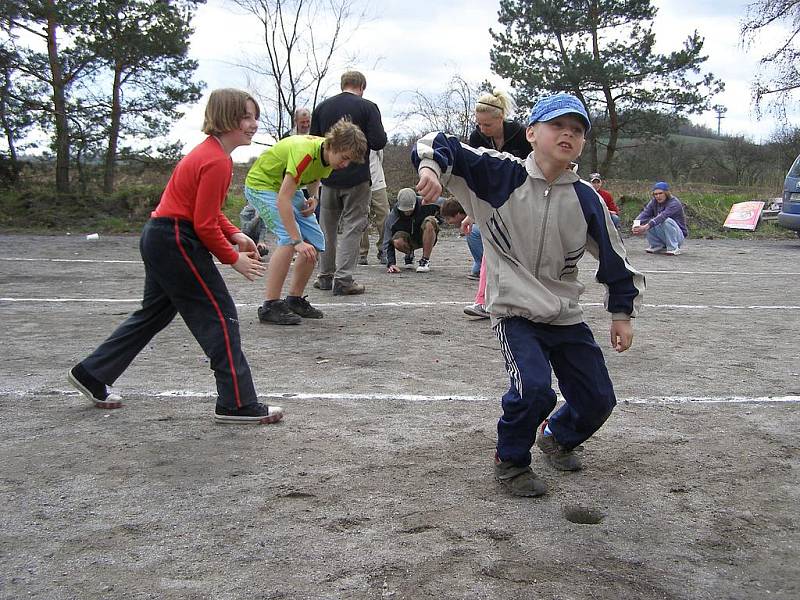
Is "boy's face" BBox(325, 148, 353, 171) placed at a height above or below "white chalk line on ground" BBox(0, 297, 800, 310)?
above

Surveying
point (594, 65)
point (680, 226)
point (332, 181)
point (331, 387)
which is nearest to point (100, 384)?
point (331, 387)

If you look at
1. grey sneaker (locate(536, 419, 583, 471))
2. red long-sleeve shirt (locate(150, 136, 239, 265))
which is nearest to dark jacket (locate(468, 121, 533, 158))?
red long-sleeve shirt (locate(150, 136, 239, 265))

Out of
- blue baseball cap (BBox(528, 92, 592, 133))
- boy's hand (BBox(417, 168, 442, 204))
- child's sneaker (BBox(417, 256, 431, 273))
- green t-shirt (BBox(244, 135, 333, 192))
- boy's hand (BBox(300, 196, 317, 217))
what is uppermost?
blue baseball cap (BBox(528, 92, 592, 133))

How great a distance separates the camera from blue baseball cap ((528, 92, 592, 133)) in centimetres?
343

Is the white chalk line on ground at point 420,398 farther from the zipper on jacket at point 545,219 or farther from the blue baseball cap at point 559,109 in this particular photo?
the blue baseball cap at point 559,109

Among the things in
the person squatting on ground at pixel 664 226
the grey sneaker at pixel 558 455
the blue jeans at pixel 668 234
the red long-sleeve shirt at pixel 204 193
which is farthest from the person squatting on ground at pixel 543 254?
the blue jeans at pixel 668 234

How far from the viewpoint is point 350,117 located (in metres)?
7.96

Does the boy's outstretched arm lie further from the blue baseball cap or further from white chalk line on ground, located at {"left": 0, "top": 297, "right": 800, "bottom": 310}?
white chalk line on ground, located at {"left": 0, "top": 297, "right": 800, "bottom": 310}

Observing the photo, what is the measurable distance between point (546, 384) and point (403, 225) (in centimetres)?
802

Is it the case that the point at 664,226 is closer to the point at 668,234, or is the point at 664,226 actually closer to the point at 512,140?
the point at 668,234

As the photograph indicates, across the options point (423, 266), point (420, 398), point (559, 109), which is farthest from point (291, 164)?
point (423, 266)

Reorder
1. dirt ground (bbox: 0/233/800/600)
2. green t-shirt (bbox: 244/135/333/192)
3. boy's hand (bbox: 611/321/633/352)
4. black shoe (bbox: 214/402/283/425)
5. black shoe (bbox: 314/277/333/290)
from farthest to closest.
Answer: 1. black shoe (bbox: 314/277/333/290)
2. green t-shirt (bbox: 244/135/333/192)
3. black shoe (bbox: 214/402/283/425)
4. boy's hand (bbox: 611/321/633/352)
5. dirt ground (bbox: 0/233/800/600)

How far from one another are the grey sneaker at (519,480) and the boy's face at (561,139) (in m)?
1.32

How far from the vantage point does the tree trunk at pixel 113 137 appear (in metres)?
18.9
